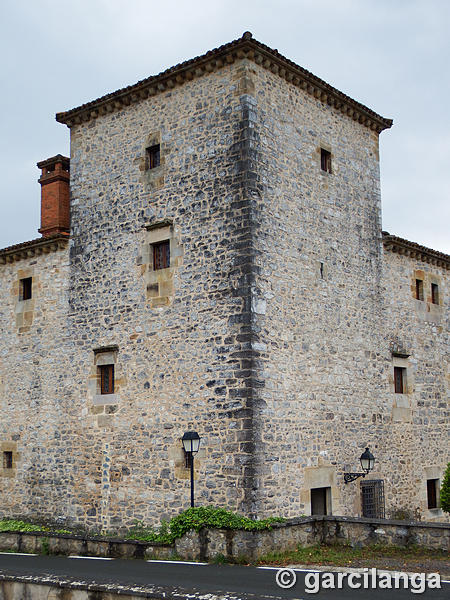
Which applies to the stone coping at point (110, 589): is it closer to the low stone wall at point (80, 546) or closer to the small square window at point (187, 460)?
the low stone wall at point (80, 546)

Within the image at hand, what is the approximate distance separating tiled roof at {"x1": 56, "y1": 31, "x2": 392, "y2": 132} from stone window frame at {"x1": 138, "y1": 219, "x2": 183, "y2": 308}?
3.15 meters

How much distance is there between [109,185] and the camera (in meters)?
16.3

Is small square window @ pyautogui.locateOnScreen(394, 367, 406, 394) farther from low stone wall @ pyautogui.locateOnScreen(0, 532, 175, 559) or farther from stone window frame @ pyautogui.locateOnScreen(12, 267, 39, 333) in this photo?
stone window frame @ pyautogui.locateOnScreen(12, 267, 39, 333)

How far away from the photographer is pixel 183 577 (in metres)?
10.0

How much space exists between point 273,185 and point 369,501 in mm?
7465

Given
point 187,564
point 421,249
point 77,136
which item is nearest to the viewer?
point 187,564

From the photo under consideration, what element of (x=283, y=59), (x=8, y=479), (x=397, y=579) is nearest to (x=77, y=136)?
(x=283, y=59)

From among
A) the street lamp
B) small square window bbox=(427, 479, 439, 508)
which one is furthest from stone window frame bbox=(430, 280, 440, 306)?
the street lamp

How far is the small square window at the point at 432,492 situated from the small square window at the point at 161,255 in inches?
356

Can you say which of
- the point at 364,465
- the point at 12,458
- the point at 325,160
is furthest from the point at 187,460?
the point at 325,160

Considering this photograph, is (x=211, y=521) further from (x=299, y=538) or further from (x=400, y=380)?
(x=400, y=380)

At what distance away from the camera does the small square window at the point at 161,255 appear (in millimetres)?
15078

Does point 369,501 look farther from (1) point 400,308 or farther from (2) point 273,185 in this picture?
(2) point 273,185

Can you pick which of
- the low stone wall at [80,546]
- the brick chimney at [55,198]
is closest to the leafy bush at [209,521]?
the low stone wall at [80,546]
